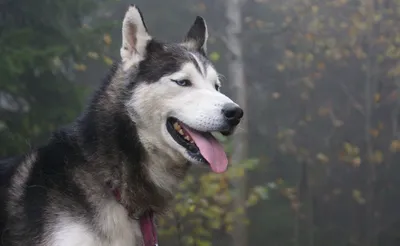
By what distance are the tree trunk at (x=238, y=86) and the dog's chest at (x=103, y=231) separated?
177 inches

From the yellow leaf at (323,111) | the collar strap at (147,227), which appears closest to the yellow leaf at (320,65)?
the yellow leaf at (323,111)

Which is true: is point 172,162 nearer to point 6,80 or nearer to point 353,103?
point 6,80

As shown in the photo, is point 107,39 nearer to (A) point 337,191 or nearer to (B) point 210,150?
(A) point 337,191

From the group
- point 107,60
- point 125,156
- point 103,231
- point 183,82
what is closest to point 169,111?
point 183,82

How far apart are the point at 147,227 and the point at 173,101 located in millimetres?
593

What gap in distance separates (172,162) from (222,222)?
4.44m

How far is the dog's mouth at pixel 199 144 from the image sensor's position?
2.52 metres

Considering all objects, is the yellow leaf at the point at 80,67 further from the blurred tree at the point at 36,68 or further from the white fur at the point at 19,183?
the white fur at the point at 19,183

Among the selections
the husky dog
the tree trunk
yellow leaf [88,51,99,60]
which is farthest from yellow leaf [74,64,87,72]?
the husky dog

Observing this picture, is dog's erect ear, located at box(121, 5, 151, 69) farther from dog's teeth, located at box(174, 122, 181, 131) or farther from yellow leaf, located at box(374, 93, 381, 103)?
yellow leaf, located at box(374, 93, 381, 103)

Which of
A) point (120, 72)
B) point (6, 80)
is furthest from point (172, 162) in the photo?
point (6, 80)

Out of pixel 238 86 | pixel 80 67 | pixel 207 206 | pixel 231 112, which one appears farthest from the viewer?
pixel 238 86

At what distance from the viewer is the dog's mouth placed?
252 centimetres

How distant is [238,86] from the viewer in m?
7.18
